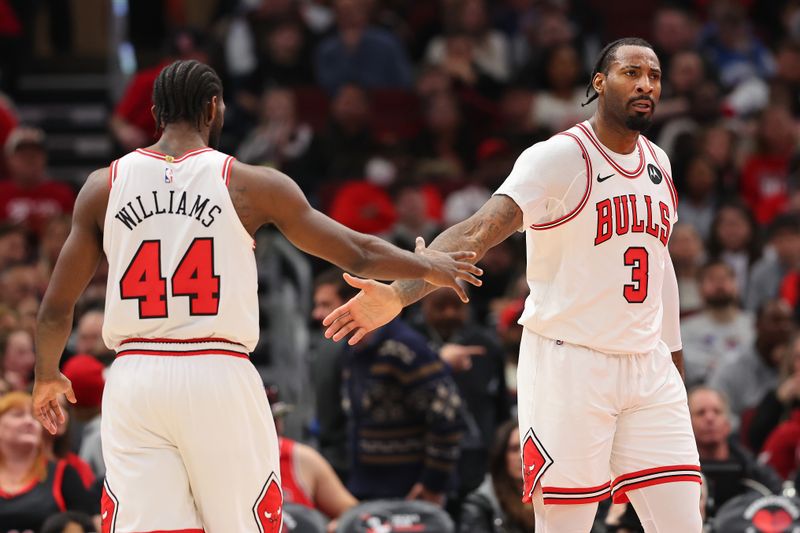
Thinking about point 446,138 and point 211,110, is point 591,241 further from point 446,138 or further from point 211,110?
point 446,138

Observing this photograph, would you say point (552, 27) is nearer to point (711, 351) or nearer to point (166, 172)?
point (711, 351)

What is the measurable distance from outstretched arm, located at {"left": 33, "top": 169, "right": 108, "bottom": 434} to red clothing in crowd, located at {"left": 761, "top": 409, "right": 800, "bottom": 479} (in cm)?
581

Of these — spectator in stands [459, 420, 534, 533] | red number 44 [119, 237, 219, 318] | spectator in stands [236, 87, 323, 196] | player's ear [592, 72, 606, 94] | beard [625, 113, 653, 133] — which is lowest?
spectator in stands [459, 420, 534, 533]

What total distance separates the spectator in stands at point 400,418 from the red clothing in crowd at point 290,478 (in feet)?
1.44

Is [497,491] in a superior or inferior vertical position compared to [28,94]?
inferior

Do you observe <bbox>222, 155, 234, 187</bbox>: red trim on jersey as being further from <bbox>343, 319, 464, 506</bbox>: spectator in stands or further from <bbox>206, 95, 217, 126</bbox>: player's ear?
<bbox>343, 319, 464, 506</bbox>: spectator in stands

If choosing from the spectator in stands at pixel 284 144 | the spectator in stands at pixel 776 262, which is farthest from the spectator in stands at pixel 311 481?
the spectator in stands at pixel 776 262

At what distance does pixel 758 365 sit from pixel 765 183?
3871mm

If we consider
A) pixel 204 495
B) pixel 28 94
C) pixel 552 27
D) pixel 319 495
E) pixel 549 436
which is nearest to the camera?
pixel 204 495

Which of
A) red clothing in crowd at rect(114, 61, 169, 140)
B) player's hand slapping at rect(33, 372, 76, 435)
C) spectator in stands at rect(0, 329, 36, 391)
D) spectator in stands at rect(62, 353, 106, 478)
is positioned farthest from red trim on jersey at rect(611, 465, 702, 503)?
red clothing in crowd at rect(114, 61, 169, 140)

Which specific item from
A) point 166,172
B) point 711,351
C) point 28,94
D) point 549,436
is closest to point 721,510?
point 549,436

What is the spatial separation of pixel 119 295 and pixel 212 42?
10.9 meters

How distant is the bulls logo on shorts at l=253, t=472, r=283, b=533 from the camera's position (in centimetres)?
563

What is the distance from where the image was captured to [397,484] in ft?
30.5
